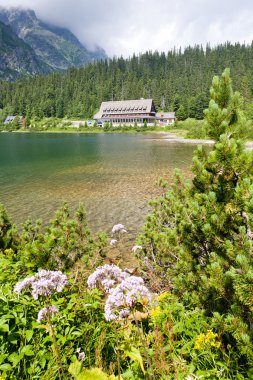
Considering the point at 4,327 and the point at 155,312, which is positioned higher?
the point at 4,327

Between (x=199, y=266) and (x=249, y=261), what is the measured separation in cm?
161

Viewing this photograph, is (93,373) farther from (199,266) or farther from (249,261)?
(199,266)

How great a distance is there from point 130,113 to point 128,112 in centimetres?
141

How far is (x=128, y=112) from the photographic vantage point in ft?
502

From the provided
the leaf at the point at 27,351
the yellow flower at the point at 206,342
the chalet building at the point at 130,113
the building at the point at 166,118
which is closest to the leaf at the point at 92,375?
the leaf at the point at 27,351

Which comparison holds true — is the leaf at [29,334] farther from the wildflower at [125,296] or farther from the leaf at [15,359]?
the wildflower at [125,296]

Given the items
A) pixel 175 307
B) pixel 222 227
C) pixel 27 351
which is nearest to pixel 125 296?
pixel 27 351

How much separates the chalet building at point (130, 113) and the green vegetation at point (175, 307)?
141486 millimetres

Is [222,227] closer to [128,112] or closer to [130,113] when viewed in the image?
[130,113]

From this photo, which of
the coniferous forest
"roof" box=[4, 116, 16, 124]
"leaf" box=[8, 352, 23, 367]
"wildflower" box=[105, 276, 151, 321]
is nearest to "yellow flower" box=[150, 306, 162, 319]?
"wildflower" box=[105, 276, 151, 321]

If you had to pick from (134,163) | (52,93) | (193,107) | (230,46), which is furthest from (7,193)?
(230,46)

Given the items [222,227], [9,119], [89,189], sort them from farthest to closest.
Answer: [9,119] < [89,189] < [222,227]

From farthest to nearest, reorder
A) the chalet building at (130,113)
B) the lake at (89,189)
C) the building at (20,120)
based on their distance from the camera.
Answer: the building at (20,120) < the chalet building at (130,113) < the lake at (89,189)

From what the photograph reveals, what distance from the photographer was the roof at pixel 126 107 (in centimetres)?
14995
